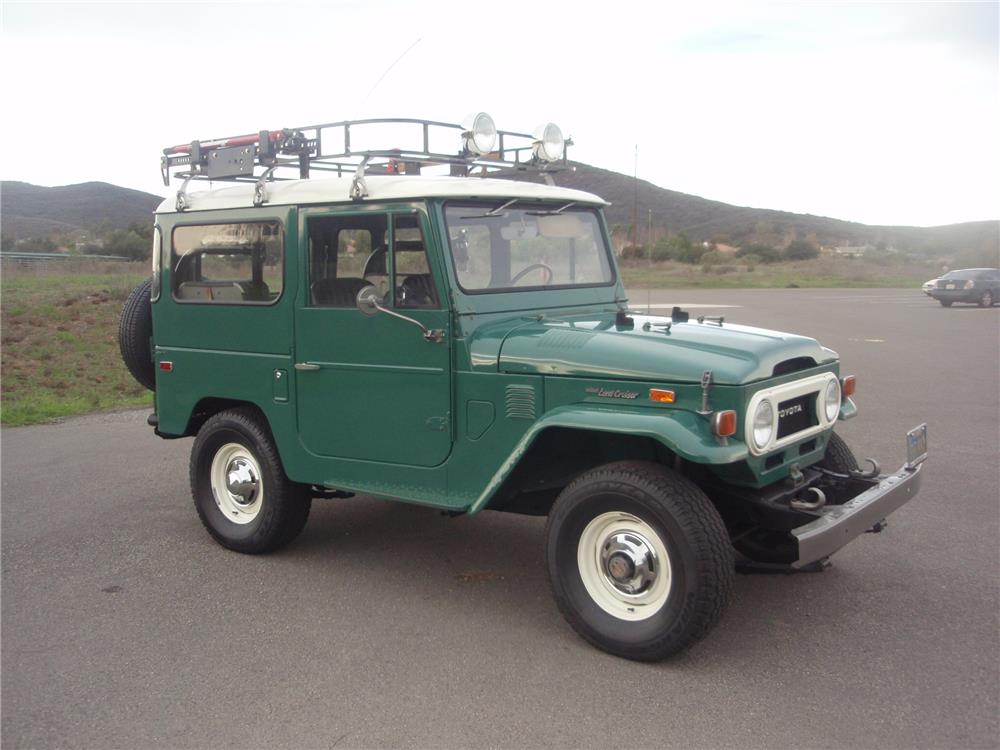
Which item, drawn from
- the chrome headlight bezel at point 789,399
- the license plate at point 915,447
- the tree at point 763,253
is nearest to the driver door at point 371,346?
the chrome headlight bezel at point 789,399

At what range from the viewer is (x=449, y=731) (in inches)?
144

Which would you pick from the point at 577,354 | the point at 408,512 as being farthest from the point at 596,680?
the point at 408,512

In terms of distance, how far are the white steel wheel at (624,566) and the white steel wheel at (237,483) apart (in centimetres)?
236

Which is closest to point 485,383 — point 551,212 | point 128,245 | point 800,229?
point 551,212

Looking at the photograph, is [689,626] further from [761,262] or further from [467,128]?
[761,262]

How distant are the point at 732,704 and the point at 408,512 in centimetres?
335

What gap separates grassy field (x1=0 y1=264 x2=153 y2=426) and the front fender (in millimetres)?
8077

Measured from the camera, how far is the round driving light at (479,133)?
548 centimetres

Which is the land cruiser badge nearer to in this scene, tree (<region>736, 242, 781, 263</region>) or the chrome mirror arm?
the chrome mirror arm

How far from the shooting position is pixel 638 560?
4.21 metres

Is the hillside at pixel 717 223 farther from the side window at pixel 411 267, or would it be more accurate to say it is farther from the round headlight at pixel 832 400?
the side window at pixel 411 267

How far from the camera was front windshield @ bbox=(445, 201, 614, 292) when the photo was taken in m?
4.99

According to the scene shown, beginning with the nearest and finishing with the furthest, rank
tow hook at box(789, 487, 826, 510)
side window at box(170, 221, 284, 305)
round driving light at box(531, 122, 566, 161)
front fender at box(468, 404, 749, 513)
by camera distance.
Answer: front fender at box(468, 404, 749, 513)
tow hook at box(789, 487, 826, 510)
side window at box(170, 221, 284, 305)
round driving light at box(531, 122, 566, 161)

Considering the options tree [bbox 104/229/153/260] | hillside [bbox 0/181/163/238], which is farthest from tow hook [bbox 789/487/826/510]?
hillside [bbox 0/181/163/238]
